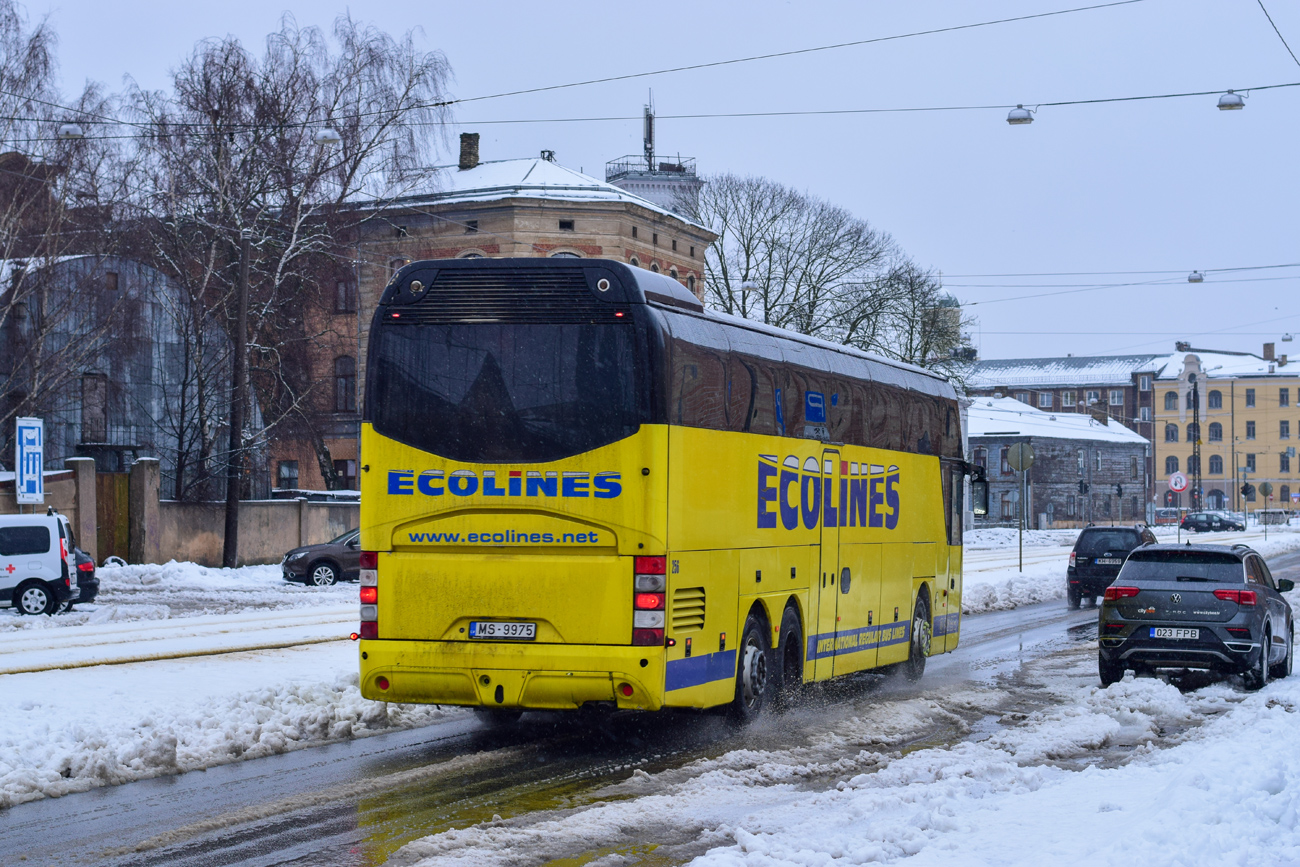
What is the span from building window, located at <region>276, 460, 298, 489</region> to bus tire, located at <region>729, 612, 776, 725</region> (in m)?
51.8

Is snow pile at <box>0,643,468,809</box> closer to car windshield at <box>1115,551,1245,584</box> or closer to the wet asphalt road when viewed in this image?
the wet asphalt road

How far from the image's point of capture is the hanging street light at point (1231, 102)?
25.2 meters

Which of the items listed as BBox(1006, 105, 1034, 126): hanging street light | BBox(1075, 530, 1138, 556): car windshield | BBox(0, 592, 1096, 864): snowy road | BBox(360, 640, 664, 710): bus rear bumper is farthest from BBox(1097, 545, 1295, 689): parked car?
BBox(1075, 530, 1138, 556): car windshield

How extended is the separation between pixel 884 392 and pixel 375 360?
669cm

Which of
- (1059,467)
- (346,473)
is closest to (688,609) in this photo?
(346,473)

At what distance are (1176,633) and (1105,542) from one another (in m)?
16.4

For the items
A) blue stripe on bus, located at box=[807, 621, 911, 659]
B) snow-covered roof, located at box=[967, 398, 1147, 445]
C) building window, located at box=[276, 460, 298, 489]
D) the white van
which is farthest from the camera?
snow-covered roof, located at box=[967, 398, 1147, 445]

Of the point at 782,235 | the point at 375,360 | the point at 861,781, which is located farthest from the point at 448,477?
the point at 782,235

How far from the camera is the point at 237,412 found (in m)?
36.2

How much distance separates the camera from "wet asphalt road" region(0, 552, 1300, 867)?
781cm

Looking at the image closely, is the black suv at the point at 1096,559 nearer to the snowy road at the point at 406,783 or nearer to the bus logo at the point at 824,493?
the bus logo at the point at 824,493

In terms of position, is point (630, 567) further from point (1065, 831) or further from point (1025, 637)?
point (1025, 637)

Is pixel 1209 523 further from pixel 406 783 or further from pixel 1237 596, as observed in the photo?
pixel 406 783

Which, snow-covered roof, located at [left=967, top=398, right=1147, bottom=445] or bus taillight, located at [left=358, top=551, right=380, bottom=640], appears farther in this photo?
snow-covered roof, located at [left=967, top=398, right=1147, bottom=445]
